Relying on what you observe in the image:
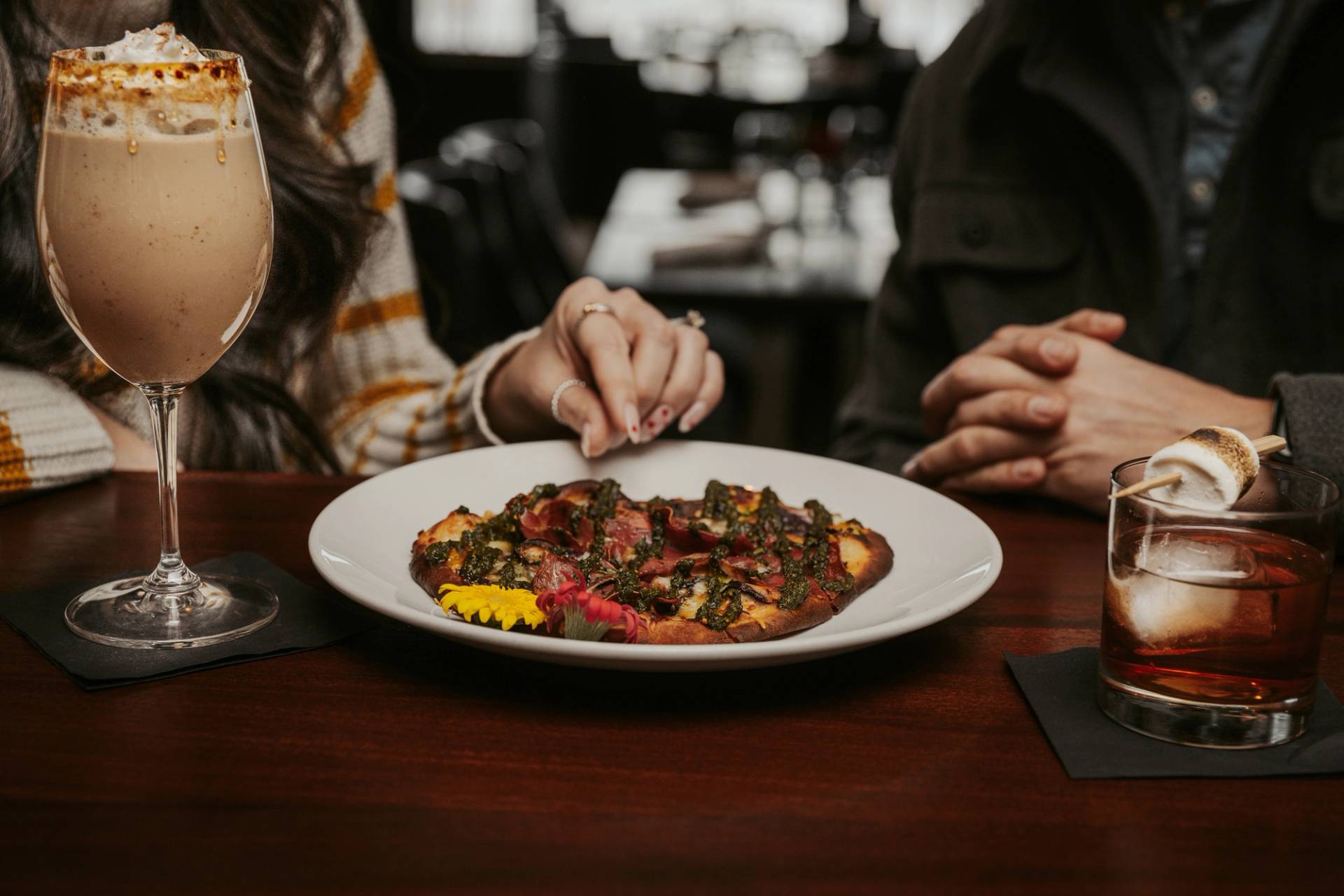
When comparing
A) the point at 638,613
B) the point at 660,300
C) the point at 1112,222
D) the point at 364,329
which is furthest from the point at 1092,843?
the point at 660,300

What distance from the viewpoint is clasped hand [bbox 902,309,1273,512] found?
1.43 m

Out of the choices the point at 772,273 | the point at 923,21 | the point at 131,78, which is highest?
the point at 923,21

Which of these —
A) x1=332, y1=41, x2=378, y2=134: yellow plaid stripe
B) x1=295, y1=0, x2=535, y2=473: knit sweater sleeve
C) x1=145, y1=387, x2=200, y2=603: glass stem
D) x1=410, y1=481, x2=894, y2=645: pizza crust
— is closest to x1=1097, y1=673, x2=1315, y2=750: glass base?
x1=410, y1=481, x2=894, y2=645: pizza crust

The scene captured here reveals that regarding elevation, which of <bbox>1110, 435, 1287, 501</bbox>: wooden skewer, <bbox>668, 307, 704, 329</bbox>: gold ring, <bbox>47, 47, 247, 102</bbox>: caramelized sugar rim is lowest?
<bbox>668, 307, 704, 329</bbox>: gold ring

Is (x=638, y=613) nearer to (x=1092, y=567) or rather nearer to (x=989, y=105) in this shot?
(x=1092, y=567)

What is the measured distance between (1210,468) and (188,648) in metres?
0.70

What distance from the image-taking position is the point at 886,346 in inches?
92.1

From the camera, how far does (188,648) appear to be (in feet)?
2.83

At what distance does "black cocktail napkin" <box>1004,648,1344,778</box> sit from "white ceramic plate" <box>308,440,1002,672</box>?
9 centimetres

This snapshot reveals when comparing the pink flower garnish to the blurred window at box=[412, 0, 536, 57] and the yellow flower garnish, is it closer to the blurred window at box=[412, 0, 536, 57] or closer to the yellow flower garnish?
the yellow flower garnish

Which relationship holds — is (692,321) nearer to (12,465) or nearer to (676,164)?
(12,465)

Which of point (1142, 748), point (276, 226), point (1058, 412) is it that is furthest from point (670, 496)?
point (276, 226)

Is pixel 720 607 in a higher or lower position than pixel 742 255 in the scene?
higher

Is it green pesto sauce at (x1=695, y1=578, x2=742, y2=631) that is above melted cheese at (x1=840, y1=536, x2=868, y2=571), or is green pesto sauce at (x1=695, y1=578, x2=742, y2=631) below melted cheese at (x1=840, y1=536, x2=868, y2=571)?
above
